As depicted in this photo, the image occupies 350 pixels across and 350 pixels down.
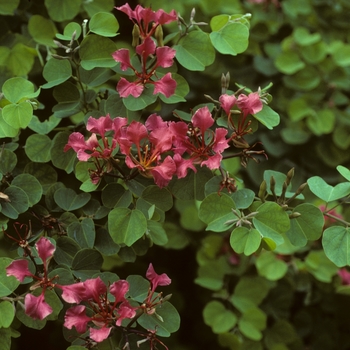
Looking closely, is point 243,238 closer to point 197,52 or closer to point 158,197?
point 158,197

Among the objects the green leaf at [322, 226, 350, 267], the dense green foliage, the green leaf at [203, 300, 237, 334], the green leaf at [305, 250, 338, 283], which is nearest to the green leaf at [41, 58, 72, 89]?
the dense green foliage

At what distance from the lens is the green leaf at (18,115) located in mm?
733

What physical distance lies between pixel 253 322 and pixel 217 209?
524mm

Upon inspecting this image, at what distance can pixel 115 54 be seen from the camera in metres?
0.75

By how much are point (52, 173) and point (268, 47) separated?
33.5 inches

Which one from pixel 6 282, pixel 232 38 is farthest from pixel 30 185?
pixel 232 38

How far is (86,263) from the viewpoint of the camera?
0.75 meters

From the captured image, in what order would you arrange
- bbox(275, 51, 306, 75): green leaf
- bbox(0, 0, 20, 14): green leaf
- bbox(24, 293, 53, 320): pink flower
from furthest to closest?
bbox(275, 51, 306, 75): green leaf
bbox(0, 0, 20, 14): green leaf
bbox(24, 293, 53, 320): pink flower

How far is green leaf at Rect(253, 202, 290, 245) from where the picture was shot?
73cm

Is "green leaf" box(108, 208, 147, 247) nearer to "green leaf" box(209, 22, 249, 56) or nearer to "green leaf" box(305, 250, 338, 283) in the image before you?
"green leaf" box(209, 22, 249, 56)

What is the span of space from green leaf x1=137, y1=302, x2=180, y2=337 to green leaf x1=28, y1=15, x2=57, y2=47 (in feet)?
1.74

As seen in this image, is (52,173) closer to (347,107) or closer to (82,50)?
(82,50)

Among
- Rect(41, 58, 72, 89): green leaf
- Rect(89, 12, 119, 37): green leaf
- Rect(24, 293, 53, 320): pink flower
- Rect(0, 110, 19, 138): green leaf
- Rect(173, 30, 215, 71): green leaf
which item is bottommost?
Rect(24, 293, 53, 320): pink flower

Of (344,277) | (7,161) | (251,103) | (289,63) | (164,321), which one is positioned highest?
(251,103)
